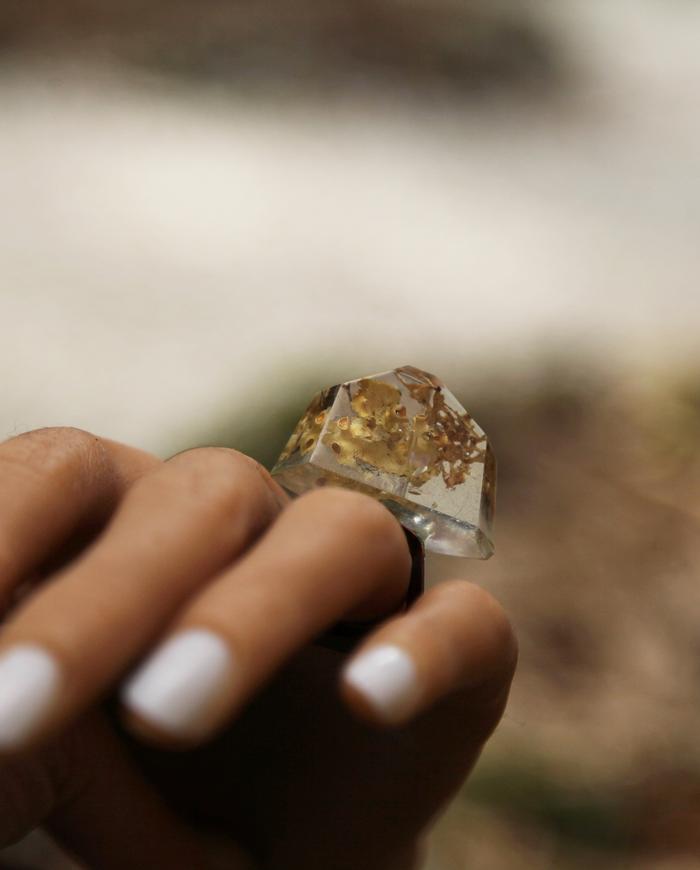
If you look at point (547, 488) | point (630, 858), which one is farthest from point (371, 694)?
point (547, 488)

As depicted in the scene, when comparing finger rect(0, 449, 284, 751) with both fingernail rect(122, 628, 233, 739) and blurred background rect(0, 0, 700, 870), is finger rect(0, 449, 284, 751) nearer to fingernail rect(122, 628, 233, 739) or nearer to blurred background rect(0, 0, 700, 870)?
fingernail rect(122, 628, 233, 739)

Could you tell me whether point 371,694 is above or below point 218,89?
below

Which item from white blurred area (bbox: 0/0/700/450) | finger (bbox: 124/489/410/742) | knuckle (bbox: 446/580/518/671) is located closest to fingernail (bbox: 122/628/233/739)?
finger (bbox: 124/489/410/742)

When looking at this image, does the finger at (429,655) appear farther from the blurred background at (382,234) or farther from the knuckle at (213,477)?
the blurred background at (382,234)

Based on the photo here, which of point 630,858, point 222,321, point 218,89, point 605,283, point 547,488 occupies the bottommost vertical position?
point 630,858

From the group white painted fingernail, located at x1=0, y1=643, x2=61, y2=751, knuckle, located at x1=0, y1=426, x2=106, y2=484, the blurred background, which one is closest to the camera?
white painted fingernail, located at x1=0, y1=643, x2=61, y2=751

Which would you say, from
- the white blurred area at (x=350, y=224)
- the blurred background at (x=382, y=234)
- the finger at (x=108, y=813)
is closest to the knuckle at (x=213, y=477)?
the finger at (x=108, y=813)

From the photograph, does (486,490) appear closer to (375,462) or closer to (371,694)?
(375,462)

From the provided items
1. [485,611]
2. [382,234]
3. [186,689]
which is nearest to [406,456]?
[485,611]
